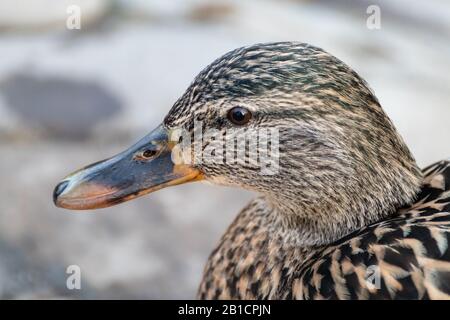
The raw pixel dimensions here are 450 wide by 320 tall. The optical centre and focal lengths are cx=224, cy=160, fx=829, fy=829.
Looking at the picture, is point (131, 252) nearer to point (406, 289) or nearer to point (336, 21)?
point (406, 289)

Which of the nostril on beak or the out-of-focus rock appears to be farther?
the out-of-focus rock

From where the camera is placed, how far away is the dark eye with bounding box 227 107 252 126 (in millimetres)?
2498

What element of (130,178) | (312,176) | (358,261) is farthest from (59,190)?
(358,261)

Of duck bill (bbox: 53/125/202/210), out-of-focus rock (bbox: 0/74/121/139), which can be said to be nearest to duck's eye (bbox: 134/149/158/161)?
duck bill (bbox: 53/125/202/210)

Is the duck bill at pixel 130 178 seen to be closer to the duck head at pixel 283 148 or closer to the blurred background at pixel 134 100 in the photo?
the duck head at pixel 283 148

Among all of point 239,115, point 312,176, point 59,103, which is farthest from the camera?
point 59,103

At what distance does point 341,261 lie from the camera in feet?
8.04

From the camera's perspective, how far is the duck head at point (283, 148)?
2.49 meters

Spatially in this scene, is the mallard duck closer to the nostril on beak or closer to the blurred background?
the nostril on beak

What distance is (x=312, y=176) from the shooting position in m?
2.61

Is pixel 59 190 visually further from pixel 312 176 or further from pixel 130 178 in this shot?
pixel 312 176

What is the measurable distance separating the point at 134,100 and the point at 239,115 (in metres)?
3.02

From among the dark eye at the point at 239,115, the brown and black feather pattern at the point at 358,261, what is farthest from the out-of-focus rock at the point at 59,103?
the dark eye at the point at 239,115

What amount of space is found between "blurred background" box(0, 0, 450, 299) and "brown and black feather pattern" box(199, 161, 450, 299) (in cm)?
131
